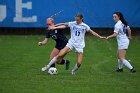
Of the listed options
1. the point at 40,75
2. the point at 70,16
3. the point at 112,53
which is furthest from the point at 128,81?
the point at 70,16

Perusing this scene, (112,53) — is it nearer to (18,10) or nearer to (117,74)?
(117,74)

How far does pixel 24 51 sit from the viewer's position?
77.5 ft

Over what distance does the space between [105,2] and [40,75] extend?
16886 mm

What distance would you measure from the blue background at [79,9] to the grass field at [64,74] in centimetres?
579

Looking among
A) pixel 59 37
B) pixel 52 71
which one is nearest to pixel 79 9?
pixel 59 37

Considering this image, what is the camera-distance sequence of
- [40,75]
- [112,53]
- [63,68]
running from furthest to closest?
[112,53] → [63,68] → [40,75]

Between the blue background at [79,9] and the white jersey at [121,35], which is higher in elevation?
the blue background at [79,9]

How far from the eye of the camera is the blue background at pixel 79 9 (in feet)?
105

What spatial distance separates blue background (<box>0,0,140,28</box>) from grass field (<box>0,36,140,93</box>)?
5.79 m

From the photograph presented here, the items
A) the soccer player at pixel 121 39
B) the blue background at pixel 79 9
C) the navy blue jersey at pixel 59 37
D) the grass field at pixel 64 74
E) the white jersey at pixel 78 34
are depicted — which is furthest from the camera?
the blue background at pixel 79 9

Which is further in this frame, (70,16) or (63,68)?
(70,16)

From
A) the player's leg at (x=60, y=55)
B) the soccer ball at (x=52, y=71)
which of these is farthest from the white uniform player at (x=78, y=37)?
the soccer ball at (x=52, y=71)

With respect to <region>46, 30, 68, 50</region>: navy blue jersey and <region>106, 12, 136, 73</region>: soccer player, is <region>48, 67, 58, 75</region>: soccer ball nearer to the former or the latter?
<region>46, 30, 68, 50</region>: navy blue jersey

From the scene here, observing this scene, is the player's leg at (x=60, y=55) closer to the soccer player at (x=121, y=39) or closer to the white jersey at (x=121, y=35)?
the soccer player at (x=121, y=39)
